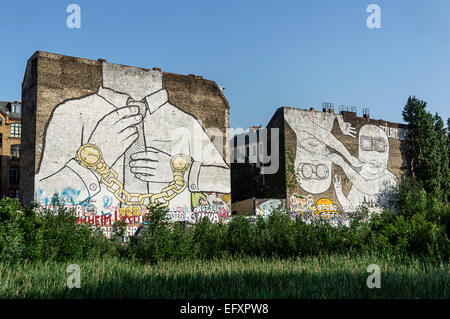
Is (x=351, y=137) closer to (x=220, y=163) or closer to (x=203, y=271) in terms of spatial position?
(x=220, y=163)

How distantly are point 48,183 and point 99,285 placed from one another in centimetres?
1645

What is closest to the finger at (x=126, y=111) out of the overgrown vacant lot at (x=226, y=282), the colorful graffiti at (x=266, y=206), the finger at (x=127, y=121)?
the finger at (x=127, y=121)

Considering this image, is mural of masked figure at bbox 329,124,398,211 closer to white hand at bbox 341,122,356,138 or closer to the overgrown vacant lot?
white hand at bbox 341,122,356,138

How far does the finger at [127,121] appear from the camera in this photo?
1088 inches

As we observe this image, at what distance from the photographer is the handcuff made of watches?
86.3 feet

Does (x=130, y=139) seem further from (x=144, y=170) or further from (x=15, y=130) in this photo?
(x=15, y=130)

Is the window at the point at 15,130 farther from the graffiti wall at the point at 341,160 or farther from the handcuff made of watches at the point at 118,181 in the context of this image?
the graffiti wall at the point at 341,160

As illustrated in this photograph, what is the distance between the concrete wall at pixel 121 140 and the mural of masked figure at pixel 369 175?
1149 cm

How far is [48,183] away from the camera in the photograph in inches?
984

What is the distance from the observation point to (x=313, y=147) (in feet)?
119

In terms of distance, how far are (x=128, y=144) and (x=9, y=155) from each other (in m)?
27.4

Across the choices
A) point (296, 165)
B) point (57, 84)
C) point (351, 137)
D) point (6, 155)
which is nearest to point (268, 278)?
point (57, 84)

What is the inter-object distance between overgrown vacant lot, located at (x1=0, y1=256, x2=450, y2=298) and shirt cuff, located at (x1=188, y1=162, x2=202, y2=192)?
16.5 m

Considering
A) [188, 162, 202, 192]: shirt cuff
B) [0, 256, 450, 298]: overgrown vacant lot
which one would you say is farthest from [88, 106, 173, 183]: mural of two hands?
[0, 256, 450, 298]: overgrown vacant lot
